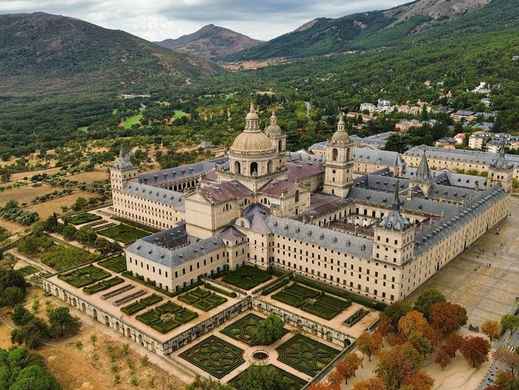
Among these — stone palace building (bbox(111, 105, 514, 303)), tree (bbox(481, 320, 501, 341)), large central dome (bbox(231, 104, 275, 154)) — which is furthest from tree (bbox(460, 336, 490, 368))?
large central dome (bbox(231, 104, 275, 154))

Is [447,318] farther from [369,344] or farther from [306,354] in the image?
[306,354]

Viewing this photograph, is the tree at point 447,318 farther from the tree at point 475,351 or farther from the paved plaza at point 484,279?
the paved plaza at point 484,279

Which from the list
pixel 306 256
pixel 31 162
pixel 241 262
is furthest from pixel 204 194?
pixel 31 162

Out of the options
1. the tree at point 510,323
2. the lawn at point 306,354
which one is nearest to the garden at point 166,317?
the lawn at point 306,354

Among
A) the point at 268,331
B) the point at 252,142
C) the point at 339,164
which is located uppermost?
the point at 252,142

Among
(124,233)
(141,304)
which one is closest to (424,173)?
(124,233)

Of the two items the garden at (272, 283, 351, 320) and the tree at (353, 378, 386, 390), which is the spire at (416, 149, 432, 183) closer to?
the garden at (272, 283, 351, 320)
